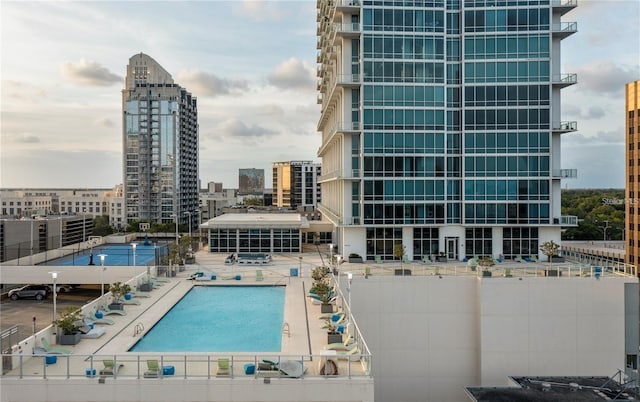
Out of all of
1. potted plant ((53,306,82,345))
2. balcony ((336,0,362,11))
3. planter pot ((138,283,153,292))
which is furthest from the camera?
balcony ((336,0,362,11))

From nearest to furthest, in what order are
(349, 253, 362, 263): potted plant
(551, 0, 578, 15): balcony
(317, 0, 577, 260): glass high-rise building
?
1. (349, 253, 362, 263): potted plant
2. (551, 0, 578, 15): balcony
3. (317, 0, 577, 260): glass high-rise building

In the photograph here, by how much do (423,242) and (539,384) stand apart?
55.0ft

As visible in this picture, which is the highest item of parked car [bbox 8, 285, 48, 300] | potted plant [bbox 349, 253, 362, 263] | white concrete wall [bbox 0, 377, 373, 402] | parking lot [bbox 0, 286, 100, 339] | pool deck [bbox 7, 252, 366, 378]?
potted plant [bbox 349, 253, 362, 263]

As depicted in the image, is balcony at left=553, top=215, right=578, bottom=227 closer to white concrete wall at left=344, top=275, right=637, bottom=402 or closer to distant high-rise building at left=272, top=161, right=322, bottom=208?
white concrete wall at left=344, top=275, right=637, bottom=402

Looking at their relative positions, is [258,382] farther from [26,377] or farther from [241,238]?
[241,238]

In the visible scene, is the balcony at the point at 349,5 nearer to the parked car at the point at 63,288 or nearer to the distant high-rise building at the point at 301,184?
the parked car at the point at 63,288

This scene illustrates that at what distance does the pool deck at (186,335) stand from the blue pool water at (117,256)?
8763mm

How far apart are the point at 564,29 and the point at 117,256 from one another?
42399mm

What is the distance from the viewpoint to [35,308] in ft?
125

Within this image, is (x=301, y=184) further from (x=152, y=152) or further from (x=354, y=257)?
(x=354, y=257)

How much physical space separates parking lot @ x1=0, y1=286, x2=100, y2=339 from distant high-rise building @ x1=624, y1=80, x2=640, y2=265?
212 ft

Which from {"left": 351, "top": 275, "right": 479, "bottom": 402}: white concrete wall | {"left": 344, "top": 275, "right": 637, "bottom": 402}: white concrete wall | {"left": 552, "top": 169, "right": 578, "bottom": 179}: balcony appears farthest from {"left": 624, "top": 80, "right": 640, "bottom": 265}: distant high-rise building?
{"left": 351, "top": 275, "right": 479, "bottom": 402}: white concrete wall

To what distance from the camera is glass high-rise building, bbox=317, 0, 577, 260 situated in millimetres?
39938

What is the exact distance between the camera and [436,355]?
99.0 ft
